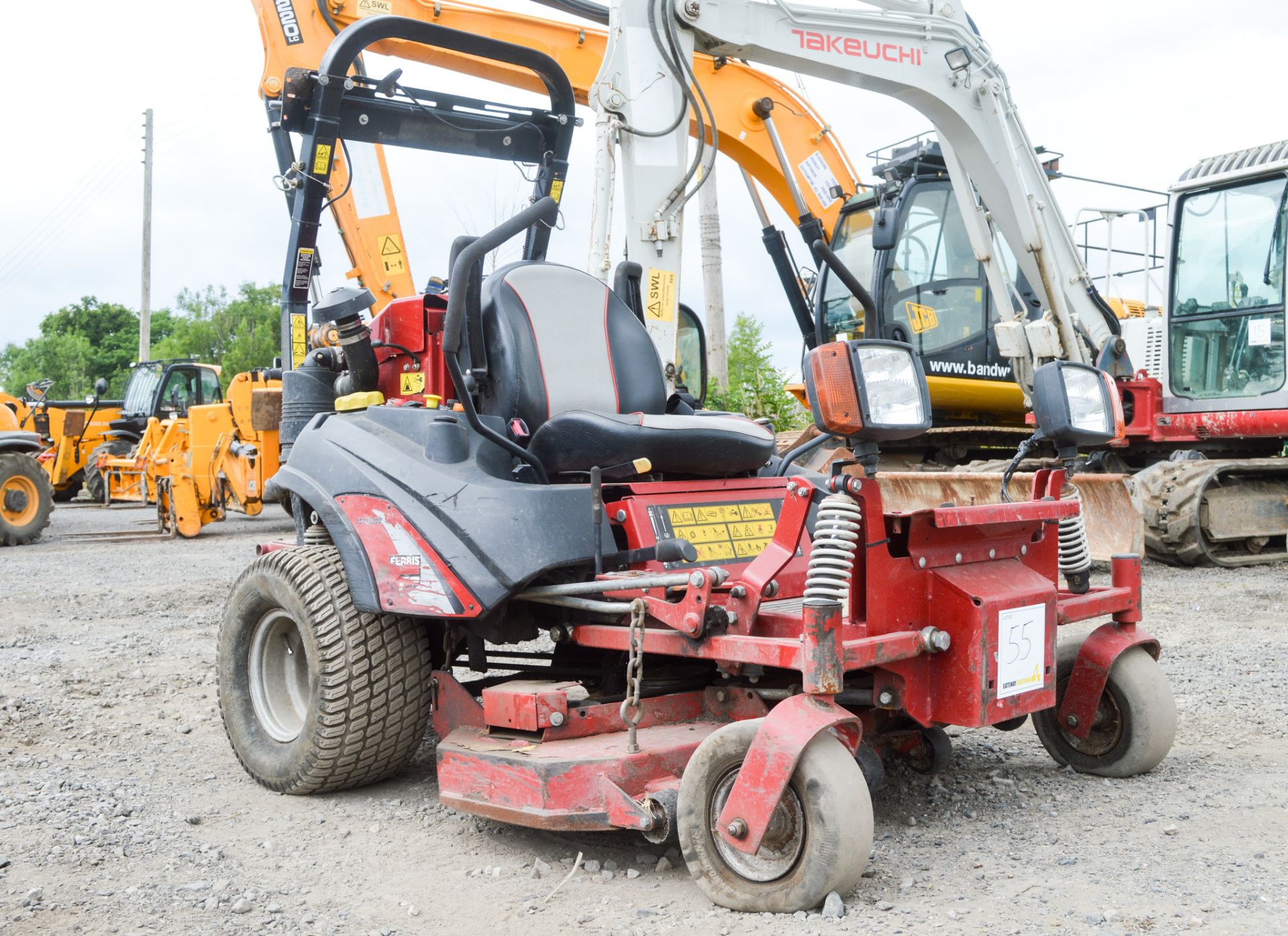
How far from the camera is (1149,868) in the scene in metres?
2.82

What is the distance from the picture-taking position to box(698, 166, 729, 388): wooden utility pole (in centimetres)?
1416

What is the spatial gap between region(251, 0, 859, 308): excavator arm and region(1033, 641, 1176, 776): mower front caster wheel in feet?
20.3

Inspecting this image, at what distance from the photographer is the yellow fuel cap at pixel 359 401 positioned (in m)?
3.98

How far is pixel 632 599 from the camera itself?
10.5 ft

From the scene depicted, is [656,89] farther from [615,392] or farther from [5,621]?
[5,621]

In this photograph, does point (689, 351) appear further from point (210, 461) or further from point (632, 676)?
point (210, 461)

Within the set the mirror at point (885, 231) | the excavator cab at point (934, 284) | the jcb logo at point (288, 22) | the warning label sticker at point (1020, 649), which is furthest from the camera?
the jcb logo at point (288, 22)

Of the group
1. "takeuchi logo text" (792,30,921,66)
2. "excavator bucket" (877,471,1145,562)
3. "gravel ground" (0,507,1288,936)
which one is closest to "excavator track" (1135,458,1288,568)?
"excavator bucket" (877,471,1145,562)

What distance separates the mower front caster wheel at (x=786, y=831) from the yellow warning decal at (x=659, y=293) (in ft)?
11.5

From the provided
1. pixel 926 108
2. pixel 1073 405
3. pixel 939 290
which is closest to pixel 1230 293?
pixel 939 290

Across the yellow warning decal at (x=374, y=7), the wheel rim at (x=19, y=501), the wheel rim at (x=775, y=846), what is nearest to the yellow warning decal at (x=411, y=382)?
the wheel rim at (x=775, y=846)

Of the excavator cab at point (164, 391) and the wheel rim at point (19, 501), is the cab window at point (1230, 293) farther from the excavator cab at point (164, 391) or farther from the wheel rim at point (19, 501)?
the excavator cab at point (164, 391)

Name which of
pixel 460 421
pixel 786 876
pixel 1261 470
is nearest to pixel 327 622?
pixel 460 421

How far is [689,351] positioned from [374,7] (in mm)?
5887
